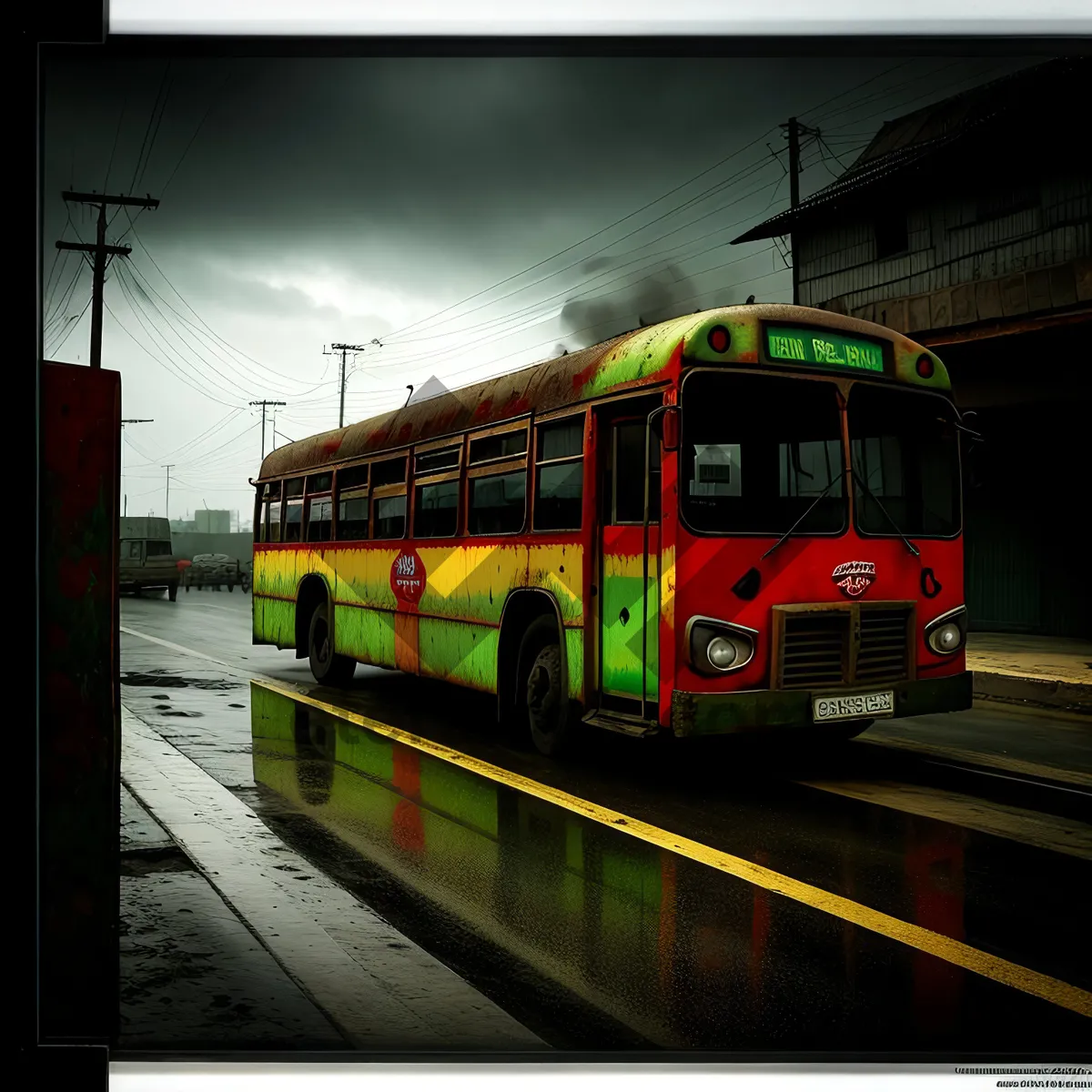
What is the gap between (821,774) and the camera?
7480 mm

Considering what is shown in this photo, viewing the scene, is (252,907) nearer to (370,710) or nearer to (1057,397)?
(370,710)

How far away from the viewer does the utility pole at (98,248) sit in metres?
7.36

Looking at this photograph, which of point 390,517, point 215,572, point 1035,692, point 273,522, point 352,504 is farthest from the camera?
point 215,572

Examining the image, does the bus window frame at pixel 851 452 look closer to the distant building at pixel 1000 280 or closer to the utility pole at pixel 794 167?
the utility pole at pixel 794 167

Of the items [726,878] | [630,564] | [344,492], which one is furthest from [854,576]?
[344,492]

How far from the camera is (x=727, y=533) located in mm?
6660

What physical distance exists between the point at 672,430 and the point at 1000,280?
11.6m

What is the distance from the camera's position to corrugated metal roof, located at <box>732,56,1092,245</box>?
14.3 meters

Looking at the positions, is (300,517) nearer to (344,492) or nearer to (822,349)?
(344,492)

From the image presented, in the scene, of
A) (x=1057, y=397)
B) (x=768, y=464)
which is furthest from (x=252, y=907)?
(x=1057, y=397)

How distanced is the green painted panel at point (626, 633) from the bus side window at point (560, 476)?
1.98 ft

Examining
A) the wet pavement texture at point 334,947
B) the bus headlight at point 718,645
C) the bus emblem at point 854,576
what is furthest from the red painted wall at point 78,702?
the bus emblem at point 854,576

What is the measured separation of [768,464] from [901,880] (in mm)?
2681

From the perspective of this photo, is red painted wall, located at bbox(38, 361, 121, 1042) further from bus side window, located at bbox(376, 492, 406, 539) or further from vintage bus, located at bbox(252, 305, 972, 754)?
bus side window, located at bbox(376, 492, 406, 539)
